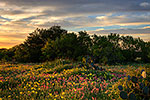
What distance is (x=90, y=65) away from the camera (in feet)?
33.5

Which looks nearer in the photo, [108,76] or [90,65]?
A: [108,76]

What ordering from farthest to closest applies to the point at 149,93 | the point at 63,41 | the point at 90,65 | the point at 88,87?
the point at 63,41 → the point at 90,65 → the point at 88,87 → the point at 149,93

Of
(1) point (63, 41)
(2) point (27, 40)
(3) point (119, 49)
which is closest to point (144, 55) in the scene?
(3) point (119, 49)

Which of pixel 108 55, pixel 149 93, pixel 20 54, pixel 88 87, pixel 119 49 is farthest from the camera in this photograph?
pixel 20 54

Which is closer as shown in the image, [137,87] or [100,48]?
[137,87]

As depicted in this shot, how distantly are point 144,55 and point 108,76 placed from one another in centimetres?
1570

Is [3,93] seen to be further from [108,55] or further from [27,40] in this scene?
[27,40]

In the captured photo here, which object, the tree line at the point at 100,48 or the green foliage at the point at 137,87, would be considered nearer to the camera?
the green foliage at the point at 137,87

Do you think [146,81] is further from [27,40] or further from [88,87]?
[27,40]

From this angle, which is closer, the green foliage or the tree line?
the green foliage

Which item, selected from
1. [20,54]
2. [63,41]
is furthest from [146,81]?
[20,54]

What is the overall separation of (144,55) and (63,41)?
10692mm

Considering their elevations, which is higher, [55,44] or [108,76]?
[55,44]

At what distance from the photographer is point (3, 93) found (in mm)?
6148
